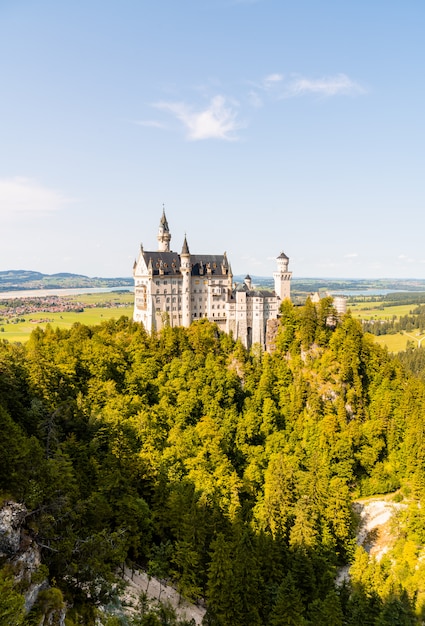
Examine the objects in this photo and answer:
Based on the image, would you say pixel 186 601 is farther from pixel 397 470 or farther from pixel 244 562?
pixel 397 470

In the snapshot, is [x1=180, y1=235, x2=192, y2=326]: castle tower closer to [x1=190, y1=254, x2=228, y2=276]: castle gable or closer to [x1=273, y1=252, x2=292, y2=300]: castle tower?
[x1=190, y1=254, x2=228, y2=276]: castle gable

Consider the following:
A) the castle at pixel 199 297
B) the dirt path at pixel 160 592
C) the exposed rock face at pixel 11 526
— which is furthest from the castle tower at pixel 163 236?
the exposed rock face at pixel 11 526

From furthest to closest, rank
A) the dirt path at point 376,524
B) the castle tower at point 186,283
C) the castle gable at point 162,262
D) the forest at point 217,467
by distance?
1. the castle tower at point 186,283
2. the castle gable at point 162,262
3. the dirt path at point 376,524
4. the forest at point 217,467

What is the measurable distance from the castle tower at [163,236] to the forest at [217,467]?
20471 millimetres

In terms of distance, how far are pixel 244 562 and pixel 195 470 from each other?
17.8 m

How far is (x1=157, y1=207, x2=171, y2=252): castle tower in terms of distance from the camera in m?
103

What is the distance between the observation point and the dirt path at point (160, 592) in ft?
149

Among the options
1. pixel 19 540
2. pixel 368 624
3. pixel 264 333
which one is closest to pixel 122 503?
pixel 19 540

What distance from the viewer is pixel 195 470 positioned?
202 feet

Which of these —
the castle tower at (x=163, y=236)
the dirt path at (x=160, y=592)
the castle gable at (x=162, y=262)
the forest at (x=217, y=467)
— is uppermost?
the castle tower at (x=163, y=236)

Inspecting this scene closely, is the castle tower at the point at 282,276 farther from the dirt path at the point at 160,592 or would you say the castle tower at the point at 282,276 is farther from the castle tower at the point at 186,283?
the dirt path at the point at 160,592

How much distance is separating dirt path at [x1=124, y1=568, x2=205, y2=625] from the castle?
1992 inches

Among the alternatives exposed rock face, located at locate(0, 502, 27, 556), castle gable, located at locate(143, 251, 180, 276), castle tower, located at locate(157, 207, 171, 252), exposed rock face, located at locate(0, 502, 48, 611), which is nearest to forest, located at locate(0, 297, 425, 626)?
exposed rock face, located at locate(0, 502, 48, 611)

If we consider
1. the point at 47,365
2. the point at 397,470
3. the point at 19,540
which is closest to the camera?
the point at 19,540
